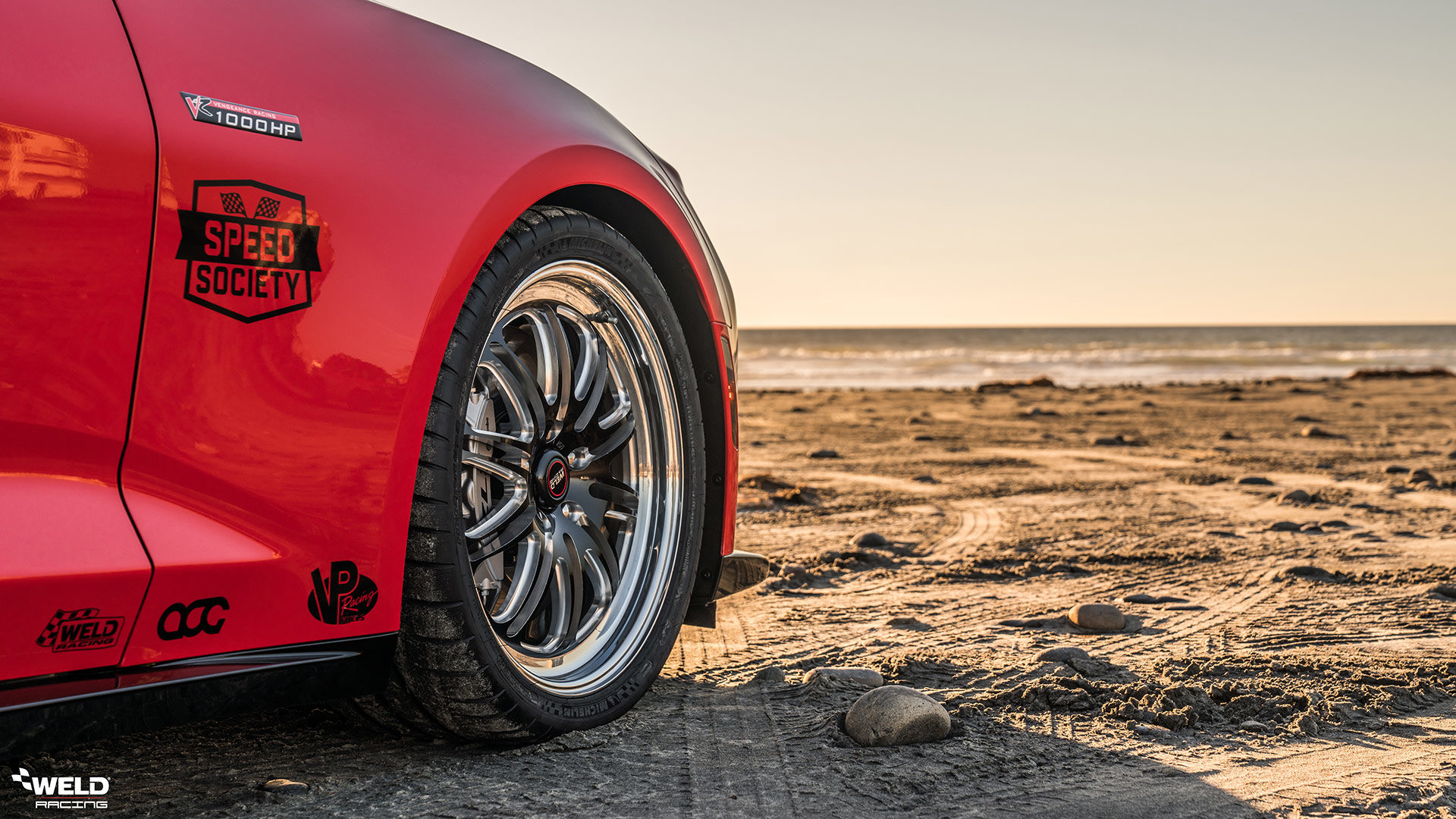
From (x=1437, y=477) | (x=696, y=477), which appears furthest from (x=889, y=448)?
(x=696, y=477)

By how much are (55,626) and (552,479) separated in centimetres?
96

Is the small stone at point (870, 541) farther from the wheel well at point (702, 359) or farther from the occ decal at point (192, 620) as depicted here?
the occ decal at point (192, 620)

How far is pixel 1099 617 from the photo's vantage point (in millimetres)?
2969

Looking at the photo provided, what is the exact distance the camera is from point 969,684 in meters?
2.44

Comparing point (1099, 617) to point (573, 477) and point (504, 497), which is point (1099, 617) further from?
point (504, 497)

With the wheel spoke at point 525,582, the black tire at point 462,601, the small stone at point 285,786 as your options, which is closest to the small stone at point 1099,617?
the black tire at point 462,601

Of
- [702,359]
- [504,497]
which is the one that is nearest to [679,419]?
[702,359]

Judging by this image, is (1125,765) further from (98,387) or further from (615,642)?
(98,387)

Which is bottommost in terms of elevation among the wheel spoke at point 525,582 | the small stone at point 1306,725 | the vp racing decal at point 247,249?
the small stone at point 1306,725

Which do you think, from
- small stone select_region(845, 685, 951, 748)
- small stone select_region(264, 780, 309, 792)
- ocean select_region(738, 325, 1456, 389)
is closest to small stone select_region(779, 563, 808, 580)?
small stone select_region(845, 685, 951, 748)

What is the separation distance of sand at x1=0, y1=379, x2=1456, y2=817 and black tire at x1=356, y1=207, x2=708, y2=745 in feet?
0.32

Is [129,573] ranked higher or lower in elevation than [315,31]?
lower

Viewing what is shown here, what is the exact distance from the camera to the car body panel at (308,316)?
1.38 metres

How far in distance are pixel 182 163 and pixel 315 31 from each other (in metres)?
0.39
